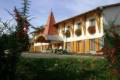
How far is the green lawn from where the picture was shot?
15.0 meters

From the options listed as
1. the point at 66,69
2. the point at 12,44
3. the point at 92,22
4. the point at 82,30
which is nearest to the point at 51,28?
the point at 82,30

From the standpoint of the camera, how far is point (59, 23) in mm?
45969

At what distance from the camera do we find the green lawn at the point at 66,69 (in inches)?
590

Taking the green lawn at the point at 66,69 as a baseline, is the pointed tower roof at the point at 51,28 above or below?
above

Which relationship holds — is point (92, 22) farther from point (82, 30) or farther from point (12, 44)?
point (12, 44)

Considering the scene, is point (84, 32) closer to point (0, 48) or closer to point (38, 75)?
point (38, 75)

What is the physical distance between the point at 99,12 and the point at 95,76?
2131cm

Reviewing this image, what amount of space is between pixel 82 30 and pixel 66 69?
24003 millimetres

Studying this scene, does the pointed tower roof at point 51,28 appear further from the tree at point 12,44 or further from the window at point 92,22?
the tree at point 12,44

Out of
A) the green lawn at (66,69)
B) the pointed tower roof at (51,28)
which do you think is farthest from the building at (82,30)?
the green lawn at (66,69)

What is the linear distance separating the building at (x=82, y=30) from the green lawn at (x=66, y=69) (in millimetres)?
13746

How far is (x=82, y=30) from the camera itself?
40375mm

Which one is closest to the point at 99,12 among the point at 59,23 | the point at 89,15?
the point at 89,15

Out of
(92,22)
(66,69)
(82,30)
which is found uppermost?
(92,22)
